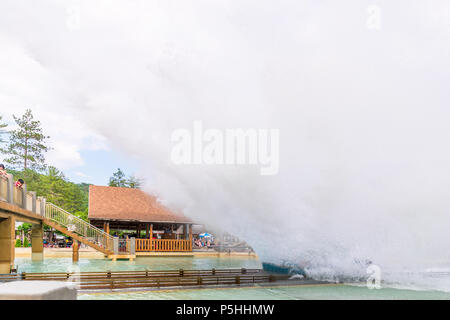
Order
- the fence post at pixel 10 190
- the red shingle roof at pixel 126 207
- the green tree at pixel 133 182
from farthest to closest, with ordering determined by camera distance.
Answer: the green tree at pixel 133 182 < the red shingle roof at pixel 126 207 < the fence post at pixel 10 190

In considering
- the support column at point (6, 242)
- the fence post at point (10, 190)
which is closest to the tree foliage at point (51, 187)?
the support column at point (6, 242)

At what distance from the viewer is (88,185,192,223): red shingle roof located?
113 ft

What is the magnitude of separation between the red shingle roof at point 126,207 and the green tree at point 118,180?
40848 mm

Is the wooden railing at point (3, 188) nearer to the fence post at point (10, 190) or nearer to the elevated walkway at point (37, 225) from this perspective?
the elevated walkway at point (37, 225)

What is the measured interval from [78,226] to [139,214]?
878 cm

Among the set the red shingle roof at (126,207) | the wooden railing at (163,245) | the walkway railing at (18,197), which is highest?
the walkway railing at (18,197)

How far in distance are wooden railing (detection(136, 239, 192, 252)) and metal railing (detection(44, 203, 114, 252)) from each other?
14.6 feet

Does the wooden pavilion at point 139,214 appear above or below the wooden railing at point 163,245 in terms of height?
above

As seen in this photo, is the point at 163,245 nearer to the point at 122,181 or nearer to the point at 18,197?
the point at 18,197

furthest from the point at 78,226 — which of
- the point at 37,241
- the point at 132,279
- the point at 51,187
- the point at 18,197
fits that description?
the point at 51,187

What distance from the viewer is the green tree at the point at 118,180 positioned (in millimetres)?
78625

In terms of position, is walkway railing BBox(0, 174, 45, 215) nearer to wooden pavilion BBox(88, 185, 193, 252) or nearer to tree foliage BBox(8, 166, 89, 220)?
wooden pavilion BBox(88, 185, 193, 252)

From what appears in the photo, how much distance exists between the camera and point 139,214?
36.0m

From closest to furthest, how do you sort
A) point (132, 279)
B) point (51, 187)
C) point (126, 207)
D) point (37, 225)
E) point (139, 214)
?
point (132, 279) < point (37, 225) < point (139, 214) < point (126, 207) < point (51, 187)
